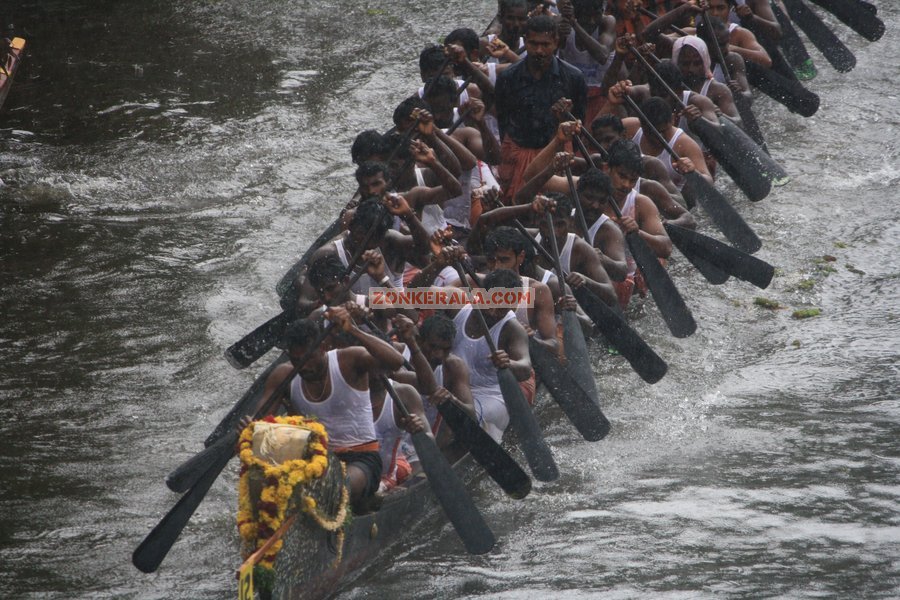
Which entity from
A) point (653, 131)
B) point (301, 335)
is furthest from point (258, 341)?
point (653, 131)

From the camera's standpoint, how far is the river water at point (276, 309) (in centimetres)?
676

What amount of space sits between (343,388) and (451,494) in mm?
796

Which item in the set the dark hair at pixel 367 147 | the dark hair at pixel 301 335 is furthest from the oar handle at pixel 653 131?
the dark hair at pixel 301 335

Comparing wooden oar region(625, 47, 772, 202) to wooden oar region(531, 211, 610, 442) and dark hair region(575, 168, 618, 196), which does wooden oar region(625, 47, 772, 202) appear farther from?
wooden oar region(531, 211, 610, 442)

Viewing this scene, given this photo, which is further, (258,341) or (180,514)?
(258,341)

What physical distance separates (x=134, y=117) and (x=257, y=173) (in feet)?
6.31

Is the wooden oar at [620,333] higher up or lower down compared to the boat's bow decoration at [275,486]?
lower down

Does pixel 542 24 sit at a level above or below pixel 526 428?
above

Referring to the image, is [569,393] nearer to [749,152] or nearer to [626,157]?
[626,157]

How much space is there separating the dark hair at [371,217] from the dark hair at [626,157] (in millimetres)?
1806

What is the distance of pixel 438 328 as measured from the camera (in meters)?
6.82

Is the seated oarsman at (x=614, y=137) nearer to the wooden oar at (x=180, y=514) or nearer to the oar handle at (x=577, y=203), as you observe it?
the oar handle at (x=577, y=203)

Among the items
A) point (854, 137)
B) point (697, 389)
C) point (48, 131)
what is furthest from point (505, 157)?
point (48, 131)

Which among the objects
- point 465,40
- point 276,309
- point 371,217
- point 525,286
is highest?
point 465,40
